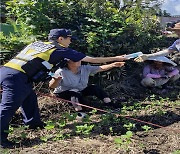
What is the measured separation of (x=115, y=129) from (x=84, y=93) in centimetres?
115

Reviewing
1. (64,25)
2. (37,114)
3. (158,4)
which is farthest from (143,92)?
(158,4)

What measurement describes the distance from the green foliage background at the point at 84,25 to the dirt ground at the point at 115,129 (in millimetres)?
715

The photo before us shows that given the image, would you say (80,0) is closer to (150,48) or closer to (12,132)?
(150,48)

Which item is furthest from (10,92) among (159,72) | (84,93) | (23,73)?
(159,72)

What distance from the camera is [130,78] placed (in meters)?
6.38

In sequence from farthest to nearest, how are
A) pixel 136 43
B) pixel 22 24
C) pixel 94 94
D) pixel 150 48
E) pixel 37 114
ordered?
pixel 150 48
pixel 136 43
pixel 22 24
pixel 94 94
pixel 37 114

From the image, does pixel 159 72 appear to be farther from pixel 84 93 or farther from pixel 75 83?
pixel 75 83

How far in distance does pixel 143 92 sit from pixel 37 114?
7.81 ft

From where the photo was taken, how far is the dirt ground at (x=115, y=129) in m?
3.50

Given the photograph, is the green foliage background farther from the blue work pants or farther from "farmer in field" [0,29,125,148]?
the blue work pants

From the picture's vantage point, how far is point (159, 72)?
20.4 feet

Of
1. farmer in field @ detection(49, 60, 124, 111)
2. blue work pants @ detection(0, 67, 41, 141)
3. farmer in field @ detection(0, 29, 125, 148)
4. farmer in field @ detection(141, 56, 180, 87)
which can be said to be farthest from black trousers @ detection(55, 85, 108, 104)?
farmer in field @ detection(141, 56, 180, 87)

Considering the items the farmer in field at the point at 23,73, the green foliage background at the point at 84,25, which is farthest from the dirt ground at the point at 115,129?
the green foliage background at the point at 84,25

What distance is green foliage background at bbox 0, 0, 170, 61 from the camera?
5875 mm
